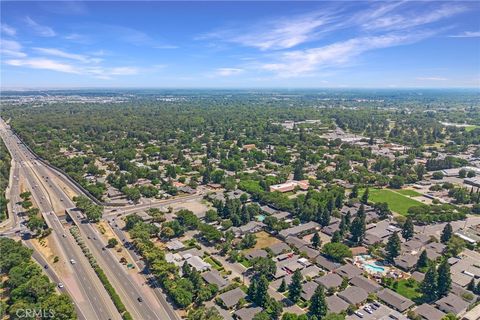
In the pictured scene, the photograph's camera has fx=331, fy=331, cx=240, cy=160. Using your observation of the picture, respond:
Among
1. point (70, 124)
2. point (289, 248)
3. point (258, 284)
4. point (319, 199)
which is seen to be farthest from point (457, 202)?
point (70, 124)

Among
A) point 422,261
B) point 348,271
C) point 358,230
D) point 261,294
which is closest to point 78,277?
point 261,294

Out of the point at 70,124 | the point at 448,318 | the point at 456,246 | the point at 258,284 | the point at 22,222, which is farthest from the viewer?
the point at 70,124

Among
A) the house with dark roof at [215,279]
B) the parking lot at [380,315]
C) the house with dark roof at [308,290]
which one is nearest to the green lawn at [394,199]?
the parking lot at [380,315]

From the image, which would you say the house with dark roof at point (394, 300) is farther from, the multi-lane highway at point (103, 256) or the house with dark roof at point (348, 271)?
the multi-lane highway at point (103, 256)

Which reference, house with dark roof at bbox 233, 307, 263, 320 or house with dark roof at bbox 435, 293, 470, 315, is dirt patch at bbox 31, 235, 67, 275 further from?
house with dark roof at bbox 435, 293, 470, 315

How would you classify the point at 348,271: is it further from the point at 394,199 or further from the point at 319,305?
the point at 394,199

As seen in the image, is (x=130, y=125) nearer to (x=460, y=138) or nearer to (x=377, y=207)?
(x=377, y=207)

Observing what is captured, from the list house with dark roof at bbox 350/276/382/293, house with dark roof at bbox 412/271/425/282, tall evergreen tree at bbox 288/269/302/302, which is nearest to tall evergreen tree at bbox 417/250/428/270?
house with dark roof at bbox 412/271/425/282
